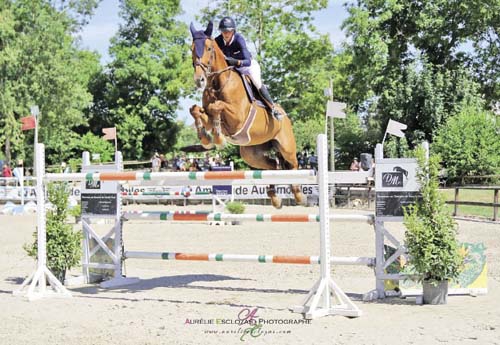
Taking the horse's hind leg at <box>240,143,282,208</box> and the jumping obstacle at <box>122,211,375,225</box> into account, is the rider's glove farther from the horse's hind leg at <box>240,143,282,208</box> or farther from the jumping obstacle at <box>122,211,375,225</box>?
the jumping obstacle at <box>122,211,375,225</box>

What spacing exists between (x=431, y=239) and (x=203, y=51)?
2.69 m

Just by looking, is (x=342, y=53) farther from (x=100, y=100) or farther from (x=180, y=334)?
(x=180, y=334)

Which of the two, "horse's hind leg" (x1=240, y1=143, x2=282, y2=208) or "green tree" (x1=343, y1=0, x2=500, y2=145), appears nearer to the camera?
"horse's hind leg" (x1=240, y1=143, x2=282, y2=208)

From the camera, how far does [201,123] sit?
5.96 m

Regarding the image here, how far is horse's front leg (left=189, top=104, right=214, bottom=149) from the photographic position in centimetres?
596

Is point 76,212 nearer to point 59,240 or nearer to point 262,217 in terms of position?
point 59,240

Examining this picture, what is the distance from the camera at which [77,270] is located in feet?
28.8

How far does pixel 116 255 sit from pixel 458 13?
82.8ft

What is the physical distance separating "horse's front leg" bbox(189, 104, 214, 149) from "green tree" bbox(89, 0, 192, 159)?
2892 cm

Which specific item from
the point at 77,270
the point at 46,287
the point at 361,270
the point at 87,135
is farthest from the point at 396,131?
the point at 87,135

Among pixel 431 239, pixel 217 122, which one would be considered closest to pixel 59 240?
pixel 217 122

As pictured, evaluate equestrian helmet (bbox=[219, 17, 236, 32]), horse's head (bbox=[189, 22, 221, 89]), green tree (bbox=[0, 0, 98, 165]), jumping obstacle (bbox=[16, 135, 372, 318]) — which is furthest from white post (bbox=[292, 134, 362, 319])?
green tree (bbox=[0, 0, 98, 165])

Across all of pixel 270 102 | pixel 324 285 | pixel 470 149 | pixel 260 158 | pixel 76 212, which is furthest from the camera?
pixel 470 149

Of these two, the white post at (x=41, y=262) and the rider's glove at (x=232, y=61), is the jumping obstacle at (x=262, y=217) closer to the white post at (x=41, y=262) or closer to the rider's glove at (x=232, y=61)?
the white post at (x=41, y=262)
